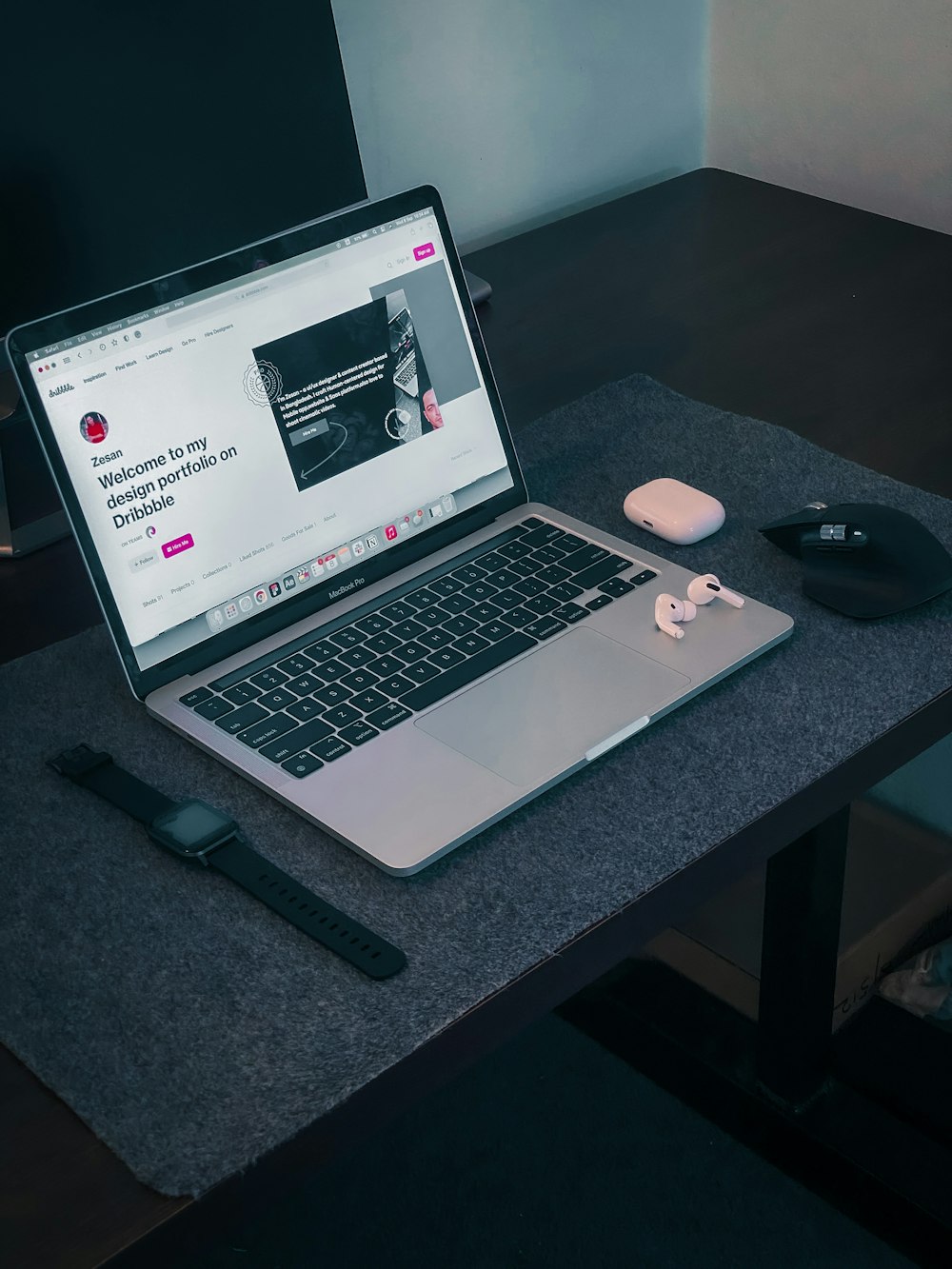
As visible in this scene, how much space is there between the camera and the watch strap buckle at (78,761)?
0.81 meters

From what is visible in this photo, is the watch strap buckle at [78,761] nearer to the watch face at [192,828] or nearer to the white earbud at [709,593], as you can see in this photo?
the watch face at [192,828]

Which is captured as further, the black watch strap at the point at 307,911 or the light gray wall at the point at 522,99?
the light gray wall at the point at 522,99

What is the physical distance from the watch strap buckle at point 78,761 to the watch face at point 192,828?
0.08m

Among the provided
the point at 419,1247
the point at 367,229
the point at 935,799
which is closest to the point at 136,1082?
the point at 367,229

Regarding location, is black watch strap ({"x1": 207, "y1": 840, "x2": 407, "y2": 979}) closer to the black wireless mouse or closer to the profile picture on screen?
the profile picture on screen

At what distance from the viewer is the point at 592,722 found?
0.79 m

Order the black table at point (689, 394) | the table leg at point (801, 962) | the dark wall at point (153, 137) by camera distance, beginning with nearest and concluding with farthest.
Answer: the black table at point (689, 394) → the dark wall at point (153, 137) → the table leg at point (801, 962)

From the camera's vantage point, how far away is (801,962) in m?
1.20

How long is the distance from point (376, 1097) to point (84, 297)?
0.71 m

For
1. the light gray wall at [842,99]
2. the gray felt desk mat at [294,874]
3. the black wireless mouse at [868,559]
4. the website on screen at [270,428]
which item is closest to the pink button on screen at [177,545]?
the website on screen at [270,428]

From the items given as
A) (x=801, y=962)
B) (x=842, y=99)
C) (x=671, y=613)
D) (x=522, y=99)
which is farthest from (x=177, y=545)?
(x=842, y=99)

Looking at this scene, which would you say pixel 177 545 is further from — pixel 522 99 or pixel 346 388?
pixel 522 99

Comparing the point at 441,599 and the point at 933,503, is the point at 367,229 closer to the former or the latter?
the point at 441,599

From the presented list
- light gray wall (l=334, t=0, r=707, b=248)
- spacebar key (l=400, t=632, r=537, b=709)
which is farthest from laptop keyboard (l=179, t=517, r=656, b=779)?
light gray wall (l=334, t=0, r=707, b=248)
